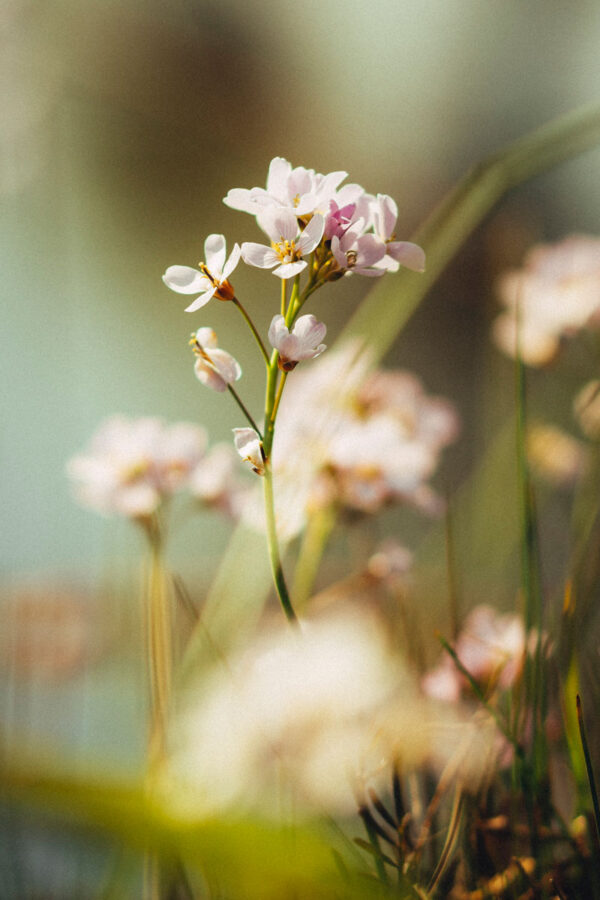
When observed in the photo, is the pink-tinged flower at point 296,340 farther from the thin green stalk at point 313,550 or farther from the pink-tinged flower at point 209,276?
the thin green stalk at point 313,550

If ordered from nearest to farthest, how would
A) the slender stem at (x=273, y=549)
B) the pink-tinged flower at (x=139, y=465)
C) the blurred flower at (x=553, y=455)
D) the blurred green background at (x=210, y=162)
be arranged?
the slender stem at (x=273, y=549) < the pink-tinged flower at (x=139, y=465) < the blurred flower at (x=553, y=455) < the blurred green background at (x=210, y=162)

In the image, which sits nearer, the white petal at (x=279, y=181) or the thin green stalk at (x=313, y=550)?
the white petal at (x=279, y=181)

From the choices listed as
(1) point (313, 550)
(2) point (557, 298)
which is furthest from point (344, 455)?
(2) point (557, 298)

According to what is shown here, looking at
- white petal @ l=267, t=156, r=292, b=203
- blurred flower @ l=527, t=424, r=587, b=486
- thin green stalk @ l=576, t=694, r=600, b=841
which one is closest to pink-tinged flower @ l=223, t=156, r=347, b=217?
white petal @ l=267, t=156, r=292, b=203

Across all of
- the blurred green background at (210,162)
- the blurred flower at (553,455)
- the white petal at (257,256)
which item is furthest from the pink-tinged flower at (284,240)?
the blurred green background at (210,162)

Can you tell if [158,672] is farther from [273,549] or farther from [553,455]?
[553,455]

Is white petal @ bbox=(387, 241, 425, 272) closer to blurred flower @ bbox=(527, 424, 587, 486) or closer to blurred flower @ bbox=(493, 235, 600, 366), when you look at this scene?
blurred flower @ bbox=(493, 235, 600, 366)
